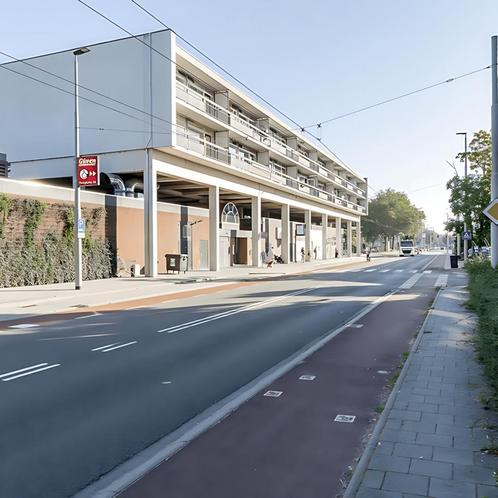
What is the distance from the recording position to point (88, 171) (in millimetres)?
20734

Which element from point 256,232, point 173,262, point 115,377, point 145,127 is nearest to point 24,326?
point 115,377

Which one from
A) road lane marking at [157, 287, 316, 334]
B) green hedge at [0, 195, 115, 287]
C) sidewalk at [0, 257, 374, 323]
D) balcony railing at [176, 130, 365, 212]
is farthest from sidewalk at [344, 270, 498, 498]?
balcony railing at [176, 130, 365, 212]

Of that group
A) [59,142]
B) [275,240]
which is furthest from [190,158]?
[275,240]

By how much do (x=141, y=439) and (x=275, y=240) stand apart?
46.4 meters

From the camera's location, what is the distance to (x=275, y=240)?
5081 cm

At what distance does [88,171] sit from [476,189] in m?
18.9

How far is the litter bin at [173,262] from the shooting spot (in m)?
29.3

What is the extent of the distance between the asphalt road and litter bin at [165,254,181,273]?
15.6m

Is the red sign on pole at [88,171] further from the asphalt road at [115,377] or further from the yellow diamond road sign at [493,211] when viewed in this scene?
the yellow diamond road sign at [493,211]

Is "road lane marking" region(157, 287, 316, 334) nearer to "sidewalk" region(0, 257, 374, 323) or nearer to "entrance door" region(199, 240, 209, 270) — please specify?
"sidewalk" region(0, 257, 374, 323)

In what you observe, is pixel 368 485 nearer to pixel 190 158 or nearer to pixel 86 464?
pixel 86 464

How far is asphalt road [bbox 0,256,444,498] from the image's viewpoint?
4258 mm

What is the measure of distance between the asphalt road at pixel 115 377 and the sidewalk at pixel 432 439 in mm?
2084

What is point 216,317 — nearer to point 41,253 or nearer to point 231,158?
point 41,253
